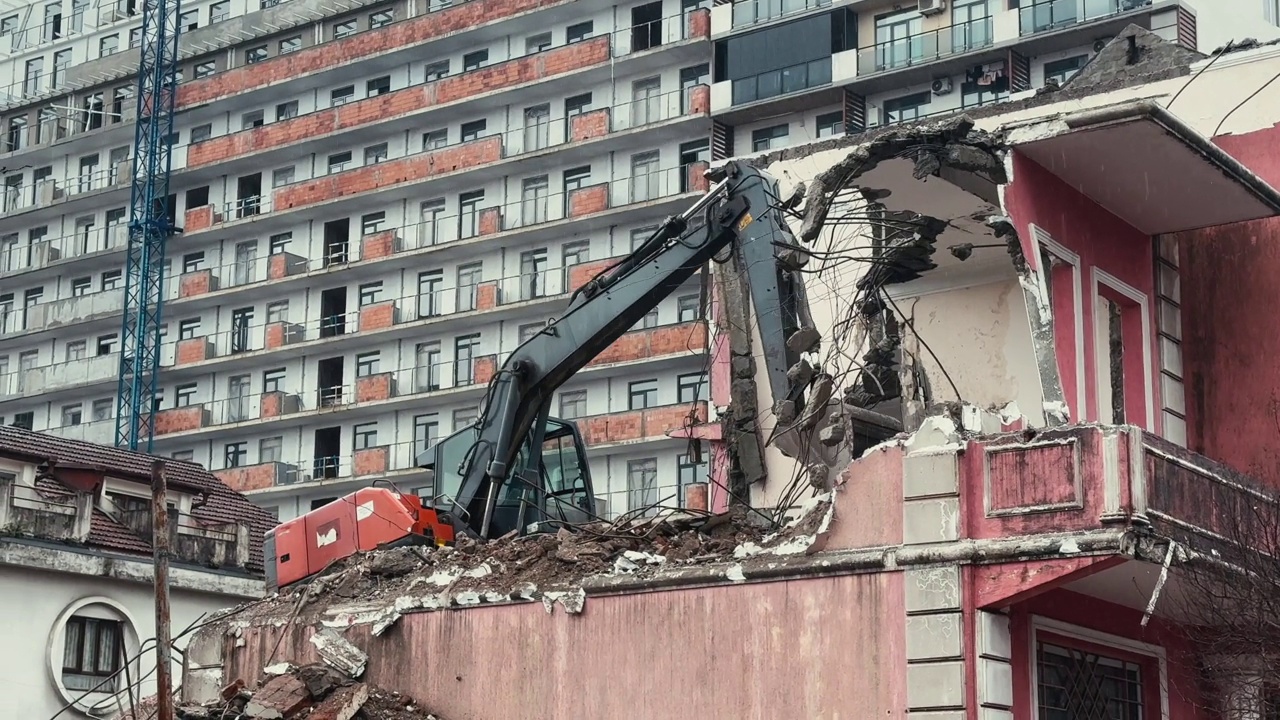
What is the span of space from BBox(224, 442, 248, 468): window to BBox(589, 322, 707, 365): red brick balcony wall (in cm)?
1461

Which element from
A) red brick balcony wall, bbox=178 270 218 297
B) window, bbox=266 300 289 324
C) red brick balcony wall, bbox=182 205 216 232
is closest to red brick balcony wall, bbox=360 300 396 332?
window, bbox=266 300 289 324

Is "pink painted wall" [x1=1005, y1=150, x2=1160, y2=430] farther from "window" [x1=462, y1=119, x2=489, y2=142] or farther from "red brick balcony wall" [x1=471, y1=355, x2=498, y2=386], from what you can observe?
"window" [x1=462, y1=119, x2=489, y2=142]

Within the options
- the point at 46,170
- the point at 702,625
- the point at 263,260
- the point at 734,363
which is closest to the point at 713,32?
the point at 263,260

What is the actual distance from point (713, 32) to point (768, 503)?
91.5 feet

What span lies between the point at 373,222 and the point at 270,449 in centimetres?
818

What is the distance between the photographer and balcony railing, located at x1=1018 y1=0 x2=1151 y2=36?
46000mm

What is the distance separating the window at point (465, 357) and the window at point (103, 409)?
15008 millimetres

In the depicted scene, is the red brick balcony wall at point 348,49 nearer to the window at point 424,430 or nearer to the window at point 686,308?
the window at point 686,308

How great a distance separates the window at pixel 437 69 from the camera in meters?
59.9

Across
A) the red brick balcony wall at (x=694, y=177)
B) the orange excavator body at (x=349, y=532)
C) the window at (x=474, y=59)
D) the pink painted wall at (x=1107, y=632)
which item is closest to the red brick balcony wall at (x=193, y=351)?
the window at (x=474, y=59)

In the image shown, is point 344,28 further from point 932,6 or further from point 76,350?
point 932,6

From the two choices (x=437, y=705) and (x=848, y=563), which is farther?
(x=437, y=705)

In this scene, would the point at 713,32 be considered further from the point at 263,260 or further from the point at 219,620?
the point at 219,620

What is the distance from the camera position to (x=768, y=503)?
27.6m
